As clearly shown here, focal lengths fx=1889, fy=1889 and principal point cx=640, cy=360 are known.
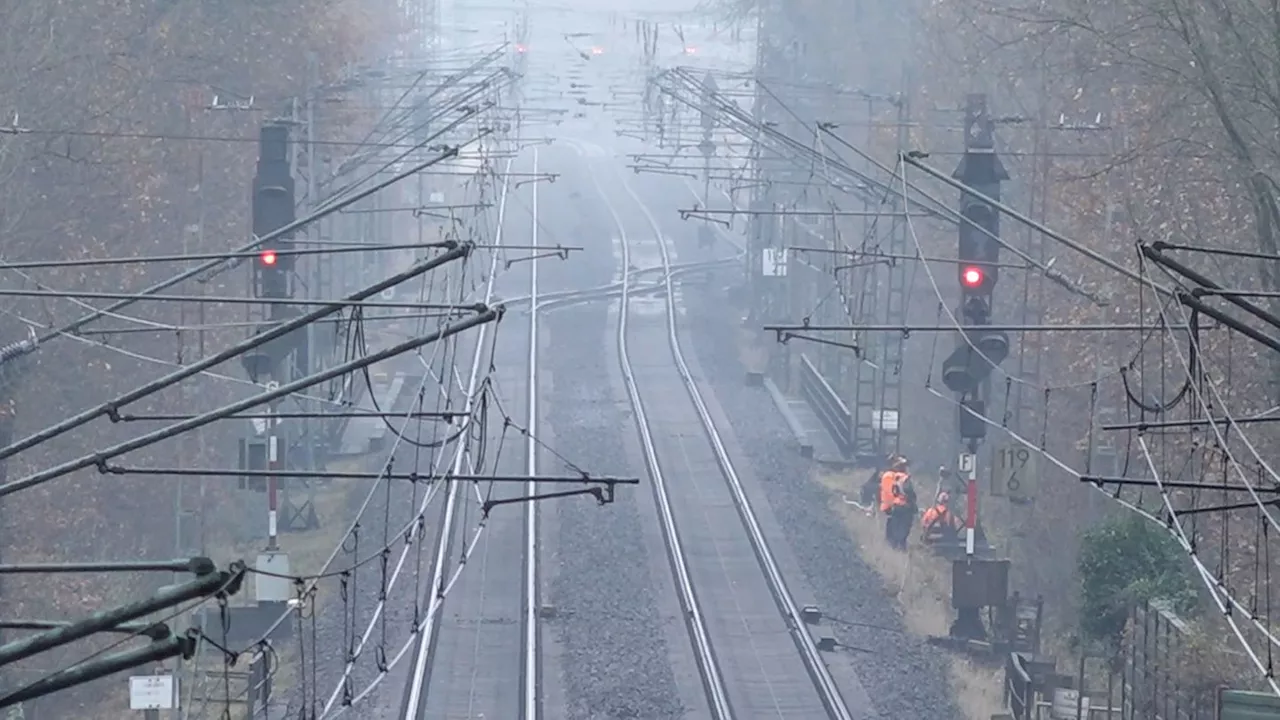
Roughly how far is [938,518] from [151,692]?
12.3 m

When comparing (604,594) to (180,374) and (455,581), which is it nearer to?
(455,581)

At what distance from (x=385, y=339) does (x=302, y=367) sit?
18.4m

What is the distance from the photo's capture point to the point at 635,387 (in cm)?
3509

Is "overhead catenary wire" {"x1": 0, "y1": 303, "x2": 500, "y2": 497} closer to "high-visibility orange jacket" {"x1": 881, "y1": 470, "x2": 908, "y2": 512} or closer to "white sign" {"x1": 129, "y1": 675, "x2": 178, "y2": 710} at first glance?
"white sign" {"x1": 129, "y1": 675, "x2": 178, "y2": 710}

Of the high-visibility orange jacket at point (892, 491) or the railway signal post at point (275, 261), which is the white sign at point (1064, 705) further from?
the high-visibility orange jacket at point (892, 491)

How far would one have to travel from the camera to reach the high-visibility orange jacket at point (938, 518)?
25.4 meters

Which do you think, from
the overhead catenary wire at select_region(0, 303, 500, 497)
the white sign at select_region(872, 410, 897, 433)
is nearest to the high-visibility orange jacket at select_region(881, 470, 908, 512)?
the white sign at select_region(872, 410, 897, 433)

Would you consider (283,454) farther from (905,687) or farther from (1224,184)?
(1224,184)

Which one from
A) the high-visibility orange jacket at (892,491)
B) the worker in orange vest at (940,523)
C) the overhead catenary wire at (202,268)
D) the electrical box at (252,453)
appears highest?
the overhead catenary wire at (202,268)

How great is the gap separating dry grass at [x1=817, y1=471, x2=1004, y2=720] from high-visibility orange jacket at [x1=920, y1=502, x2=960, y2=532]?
0.38 meters

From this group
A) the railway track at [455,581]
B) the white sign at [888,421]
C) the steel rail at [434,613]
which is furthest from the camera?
the white sign at [888,421]

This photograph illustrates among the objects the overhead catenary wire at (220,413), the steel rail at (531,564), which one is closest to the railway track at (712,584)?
the steel rail at (531,564)

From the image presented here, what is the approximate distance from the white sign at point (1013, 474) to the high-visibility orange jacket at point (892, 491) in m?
3.78

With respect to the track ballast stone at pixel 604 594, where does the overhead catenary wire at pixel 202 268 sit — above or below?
above
